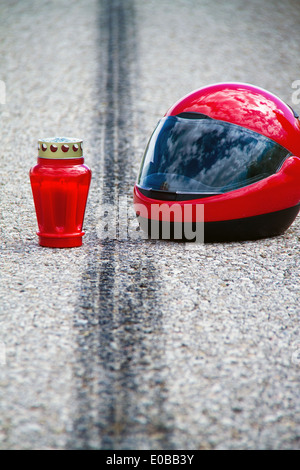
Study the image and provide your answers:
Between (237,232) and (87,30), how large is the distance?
28.6 feet

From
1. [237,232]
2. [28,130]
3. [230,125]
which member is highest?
[230,125]

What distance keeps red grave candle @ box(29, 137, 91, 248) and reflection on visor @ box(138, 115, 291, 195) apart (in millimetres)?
584

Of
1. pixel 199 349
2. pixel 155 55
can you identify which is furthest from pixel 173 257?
pixel 155 55

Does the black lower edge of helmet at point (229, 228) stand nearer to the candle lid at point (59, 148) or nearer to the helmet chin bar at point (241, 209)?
the helmet chin bar at point (241, 209)

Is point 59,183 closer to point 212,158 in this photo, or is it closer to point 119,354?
point 212,158

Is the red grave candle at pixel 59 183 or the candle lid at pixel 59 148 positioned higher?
the candle lid at pixel 59 148

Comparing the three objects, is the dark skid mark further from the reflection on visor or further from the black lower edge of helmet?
the reflection on visor

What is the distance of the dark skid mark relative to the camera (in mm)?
2148

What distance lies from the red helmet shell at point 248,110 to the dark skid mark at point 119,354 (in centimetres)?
113

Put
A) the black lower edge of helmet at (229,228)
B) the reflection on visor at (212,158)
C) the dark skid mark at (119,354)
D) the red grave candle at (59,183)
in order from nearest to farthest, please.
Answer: the dark skid mark at (119,354)
the red grave candle at (59,183)
the reflection on visor at (212,158)
the black lower edge of helmet at (229,228)

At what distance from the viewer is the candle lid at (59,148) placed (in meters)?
3.88

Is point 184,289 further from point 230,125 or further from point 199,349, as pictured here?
point 230,125

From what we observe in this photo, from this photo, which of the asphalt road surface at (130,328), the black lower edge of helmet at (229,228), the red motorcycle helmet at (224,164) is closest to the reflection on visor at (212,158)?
the red motorcycle helmet at (224,164)

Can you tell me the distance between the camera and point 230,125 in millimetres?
4051
